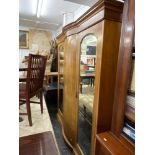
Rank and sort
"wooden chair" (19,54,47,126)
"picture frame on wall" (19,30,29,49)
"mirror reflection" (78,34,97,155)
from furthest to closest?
"picture frame on wall" (19,30,29,49), "wooden chair" (19,54,47,126), "mirror reflection" (78,34,97,155)

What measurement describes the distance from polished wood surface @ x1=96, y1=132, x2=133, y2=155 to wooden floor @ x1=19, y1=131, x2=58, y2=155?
0.39 meters

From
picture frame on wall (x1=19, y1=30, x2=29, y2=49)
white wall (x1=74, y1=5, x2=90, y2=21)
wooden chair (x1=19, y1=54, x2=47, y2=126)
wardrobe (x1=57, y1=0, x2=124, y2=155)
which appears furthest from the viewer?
picture frame on wall (x1=19, y1=30, x2=29, y2=49)

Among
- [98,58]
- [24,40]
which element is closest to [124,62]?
[98,58]

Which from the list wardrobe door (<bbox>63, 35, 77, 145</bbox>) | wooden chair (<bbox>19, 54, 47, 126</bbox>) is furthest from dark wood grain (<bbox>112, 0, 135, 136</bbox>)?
wooden chair (<bbox>19, 54, 47, 126</bbox>)

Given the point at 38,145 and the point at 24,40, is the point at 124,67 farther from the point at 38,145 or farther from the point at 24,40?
the point at 24,40

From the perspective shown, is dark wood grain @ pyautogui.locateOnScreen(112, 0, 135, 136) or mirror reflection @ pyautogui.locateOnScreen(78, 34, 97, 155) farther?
mirror reflection @ pyautogui.locateOnScreen(78, 34, 97, 155)

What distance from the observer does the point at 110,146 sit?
3.27ft

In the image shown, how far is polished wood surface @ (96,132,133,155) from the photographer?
95cm

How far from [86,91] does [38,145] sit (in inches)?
27.6

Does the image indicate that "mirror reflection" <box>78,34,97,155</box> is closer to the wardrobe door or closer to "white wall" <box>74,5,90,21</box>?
the wardrobe door

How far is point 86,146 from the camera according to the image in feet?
5.07

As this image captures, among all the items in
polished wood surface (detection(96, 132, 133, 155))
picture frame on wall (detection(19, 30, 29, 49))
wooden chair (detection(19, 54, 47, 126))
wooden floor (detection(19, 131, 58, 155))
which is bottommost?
wooden floor (detection(19, 131, 58, 155))
